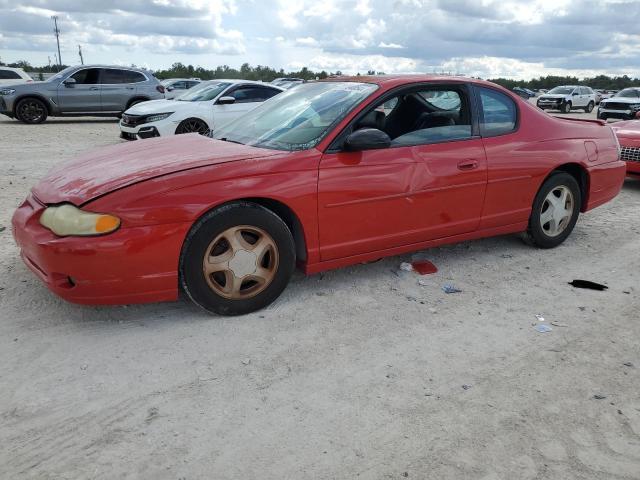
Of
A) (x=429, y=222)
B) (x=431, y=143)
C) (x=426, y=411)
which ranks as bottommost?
(x=426, y=411)

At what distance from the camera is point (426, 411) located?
267cm

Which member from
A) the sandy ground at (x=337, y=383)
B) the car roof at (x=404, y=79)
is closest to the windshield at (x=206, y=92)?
the car roof at (x=404, y=79)

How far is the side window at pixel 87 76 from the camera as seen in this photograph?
1598cm

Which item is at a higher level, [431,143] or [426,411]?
[431,143]

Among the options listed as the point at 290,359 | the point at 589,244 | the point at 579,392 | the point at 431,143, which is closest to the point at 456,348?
the point at 579,392

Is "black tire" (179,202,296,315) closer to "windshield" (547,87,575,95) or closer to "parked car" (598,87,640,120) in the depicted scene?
"parked car" (598,87,640,120)

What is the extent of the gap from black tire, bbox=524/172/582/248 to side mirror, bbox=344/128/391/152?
6.14 ft

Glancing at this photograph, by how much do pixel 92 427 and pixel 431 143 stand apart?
9.68ft

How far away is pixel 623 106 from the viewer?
915 inches

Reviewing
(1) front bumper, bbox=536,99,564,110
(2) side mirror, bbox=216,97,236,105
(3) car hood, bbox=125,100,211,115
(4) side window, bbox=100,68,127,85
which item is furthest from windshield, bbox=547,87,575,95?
(3) car hood, bbox=125,100,211,115

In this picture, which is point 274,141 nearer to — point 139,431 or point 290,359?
point 290,359

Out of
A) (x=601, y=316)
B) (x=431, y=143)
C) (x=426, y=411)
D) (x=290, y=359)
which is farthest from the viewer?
(x=431, y=143)

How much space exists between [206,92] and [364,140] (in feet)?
28.1

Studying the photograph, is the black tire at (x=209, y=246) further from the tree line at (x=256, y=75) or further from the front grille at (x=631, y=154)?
the tree line at (x=256, y=75)
